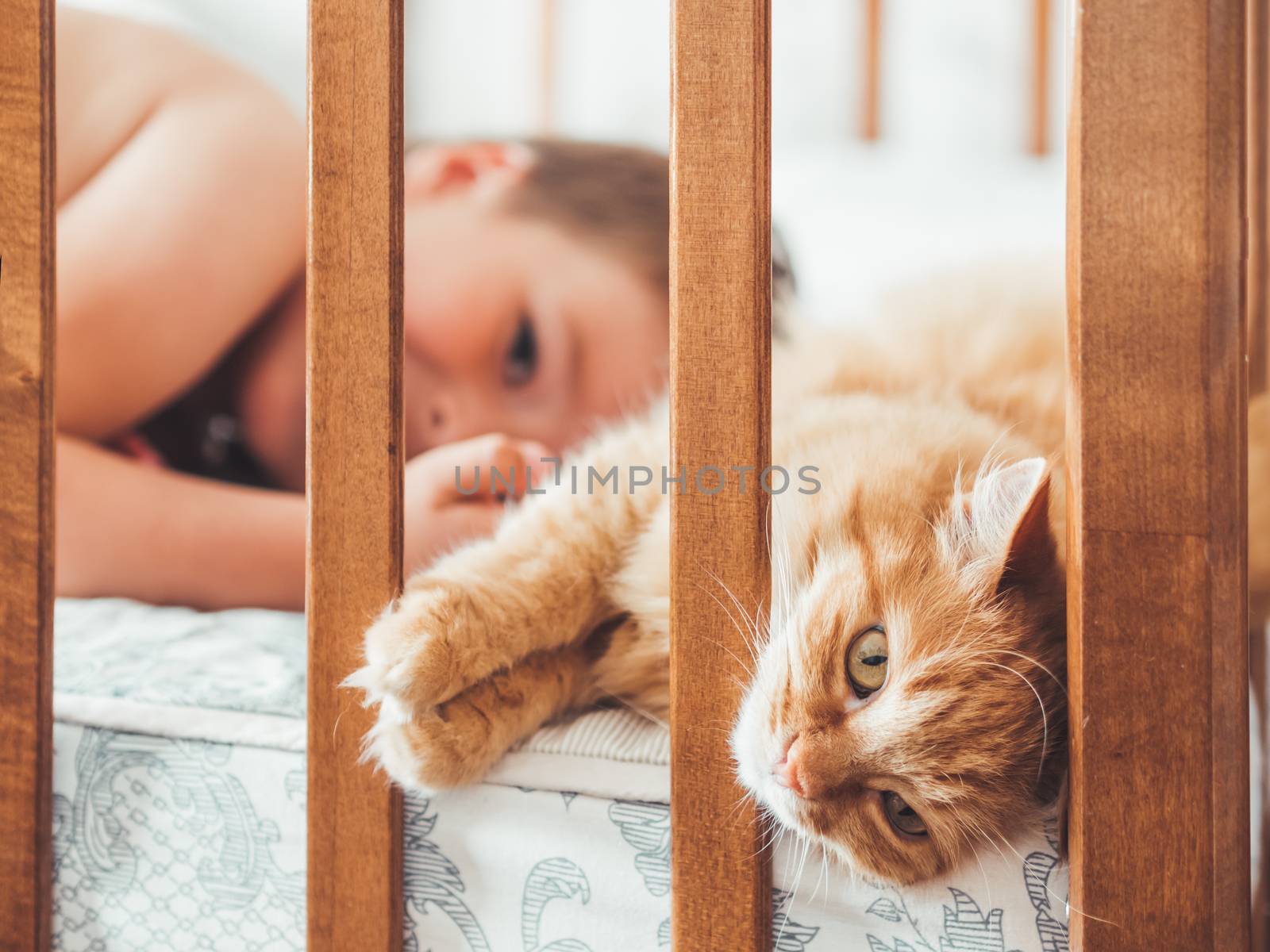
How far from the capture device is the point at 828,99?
1762 mm

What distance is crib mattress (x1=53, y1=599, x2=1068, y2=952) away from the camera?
620mm

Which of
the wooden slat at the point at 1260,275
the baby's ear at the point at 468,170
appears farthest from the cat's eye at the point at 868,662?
the baby's ear at the point at 468,170

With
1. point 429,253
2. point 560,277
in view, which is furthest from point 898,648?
point 429,253

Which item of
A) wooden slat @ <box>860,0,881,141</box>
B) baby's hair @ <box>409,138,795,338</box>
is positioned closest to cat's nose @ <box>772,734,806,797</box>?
baby's hair @ <box>409,138,795,338</box>

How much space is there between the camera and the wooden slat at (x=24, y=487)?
728mm

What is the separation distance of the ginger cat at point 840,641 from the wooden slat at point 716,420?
0.14 ft

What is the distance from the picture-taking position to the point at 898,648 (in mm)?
661

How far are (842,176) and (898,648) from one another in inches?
47.4

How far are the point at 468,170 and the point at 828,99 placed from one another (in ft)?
2.51

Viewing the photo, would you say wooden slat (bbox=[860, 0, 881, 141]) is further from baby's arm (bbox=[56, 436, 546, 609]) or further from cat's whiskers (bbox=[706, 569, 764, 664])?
cat's whiskers (bbox=[706, 569, 764, 664])

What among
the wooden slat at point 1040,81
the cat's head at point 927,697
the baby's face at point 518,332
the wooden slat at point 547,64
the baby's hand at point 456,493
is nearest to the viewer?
the cat's head at point 927,697

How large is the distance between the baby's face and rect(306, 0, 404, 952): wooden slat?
0.67 meters

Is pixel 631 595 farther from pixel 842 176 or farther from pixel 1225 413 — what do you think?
pixel 842 176

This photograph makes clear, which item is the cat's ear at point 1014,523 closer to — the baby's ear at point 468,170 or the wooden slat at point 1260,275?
the wooden slat at point 1260,275
